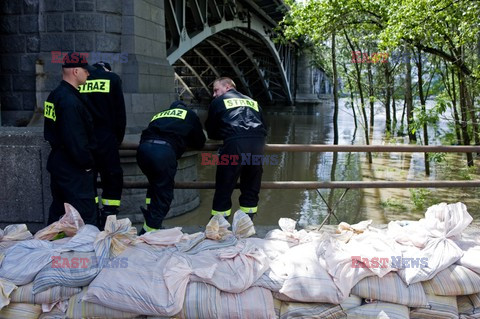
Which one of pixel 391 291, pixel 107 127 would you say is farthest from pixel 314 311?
pixel 107 127

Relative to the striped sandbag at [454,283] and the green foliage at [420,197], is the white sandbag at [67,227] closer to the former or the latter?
the striped sandbag at [454,283]

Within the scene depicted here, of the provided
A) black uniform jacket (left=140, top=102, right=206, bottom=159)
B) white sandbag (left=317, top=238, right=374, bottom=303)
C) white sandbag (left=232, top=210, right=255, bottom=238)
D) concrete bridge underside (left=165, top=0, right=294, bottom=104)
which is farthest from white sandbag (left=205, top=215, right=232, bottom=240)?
concrete bridge underside (left=165, top=0, right=294, bottom=104)

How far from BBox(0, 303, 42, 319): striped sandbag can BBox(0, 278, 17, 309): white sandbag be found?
0.09 meters

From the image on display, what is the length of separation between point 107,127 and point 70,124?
85 cm

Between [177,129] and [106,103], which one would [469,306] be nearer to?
[177,129]

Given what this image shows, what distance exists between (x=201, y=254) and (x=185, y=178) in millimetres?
5561

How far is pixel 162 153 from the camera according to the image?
4340 mm

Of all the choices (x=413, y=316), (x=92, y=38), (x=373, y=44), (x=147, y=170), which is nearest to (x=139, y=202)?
(x=92, y=38)

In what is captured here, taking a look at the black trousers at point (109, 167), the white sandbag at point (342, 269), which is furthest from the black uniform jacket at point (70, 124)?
the white sandbag at point (342, 269)

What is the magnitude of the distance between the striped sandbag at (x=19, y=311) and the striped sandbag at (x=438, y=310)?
2.22 meters

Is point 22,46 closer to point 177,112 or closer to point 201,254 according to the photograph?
point 177,112

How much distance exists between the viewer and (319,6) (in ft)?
48.6

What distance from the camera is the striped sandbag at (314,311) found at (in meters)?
2.69

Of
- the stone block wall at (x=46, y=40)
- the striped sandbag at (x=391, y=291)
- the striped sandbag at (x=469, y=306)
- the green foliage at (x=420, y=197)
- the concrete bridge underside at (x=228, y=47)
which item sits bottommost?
the green foliage at (x=420, y=197)
